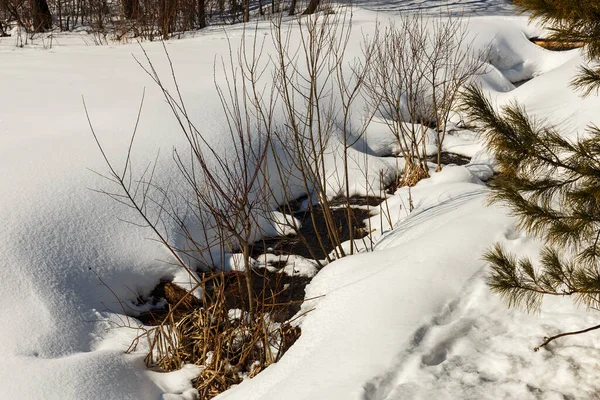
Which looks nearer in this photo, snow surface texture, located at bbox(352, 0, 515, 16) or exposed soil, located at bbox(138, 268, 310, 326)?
exposed soil, located at bbox(138, 268, 310, 326)

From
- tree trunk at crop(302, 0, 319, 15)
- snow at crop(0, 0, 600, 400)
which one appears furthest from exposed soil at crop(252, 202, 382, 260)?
tree trunk at crop(302, 0, 319, 15)

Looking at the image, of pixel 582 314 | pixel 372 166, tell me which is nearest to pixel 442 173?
pixel 372 166

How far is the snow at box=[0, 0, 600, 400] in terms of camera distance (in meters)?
3.03

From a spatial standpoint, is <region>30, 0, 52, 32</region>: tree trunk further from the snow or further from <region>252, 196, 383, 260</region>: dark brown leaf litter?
<region>252, 196, 383, 260</region>: dark brown leaf litter

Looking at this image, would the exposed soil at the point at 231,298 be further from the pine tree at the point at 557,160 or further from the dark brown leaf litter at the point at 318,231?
the pine tree at the point at 557,160

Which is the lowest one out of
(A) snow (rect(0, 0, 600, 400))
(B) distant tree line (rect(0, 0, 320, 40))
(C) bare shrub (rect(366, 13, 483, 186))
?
(A) snow (rect(0, 0, 600, 400))

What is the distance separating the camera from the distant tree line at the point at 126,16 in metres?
10.5

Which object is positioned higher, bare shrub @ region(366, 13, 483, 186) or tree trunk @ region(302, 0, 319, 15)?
tree trunk @ region(302, 0, 319, 15)

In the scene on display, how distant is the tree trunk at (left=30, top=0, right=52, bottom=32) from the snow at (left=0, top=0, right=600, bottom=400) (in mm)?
5158

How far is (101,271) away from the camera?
4.41m

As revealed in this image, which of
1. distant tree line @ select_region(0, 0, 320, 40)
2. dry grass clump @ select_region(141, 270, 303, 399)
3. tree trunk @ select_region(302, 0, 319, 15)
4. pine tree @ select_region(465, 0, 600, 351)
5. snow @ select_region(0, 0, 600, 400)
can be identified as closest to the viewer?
pine tree @ select_region(465, 0, 600, 351)

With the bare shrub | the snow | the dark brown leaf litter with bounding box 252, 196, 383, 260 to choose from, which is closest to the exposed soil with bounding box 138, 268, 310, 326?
the snow

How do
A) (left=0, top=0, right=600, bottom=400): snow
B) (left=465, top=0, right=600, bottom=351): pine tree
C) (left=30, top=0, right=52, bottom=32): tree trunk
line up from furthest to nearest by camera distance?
(left=30, top=0, right=52, bottom=32): tree trunk < (left=0, top=0, right=600, bottom=400): snow < (left=465, top=0, right=600, bottom=351): pine tree

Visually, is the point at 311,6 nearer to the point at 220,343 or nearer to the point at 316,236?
the point at 316,236
